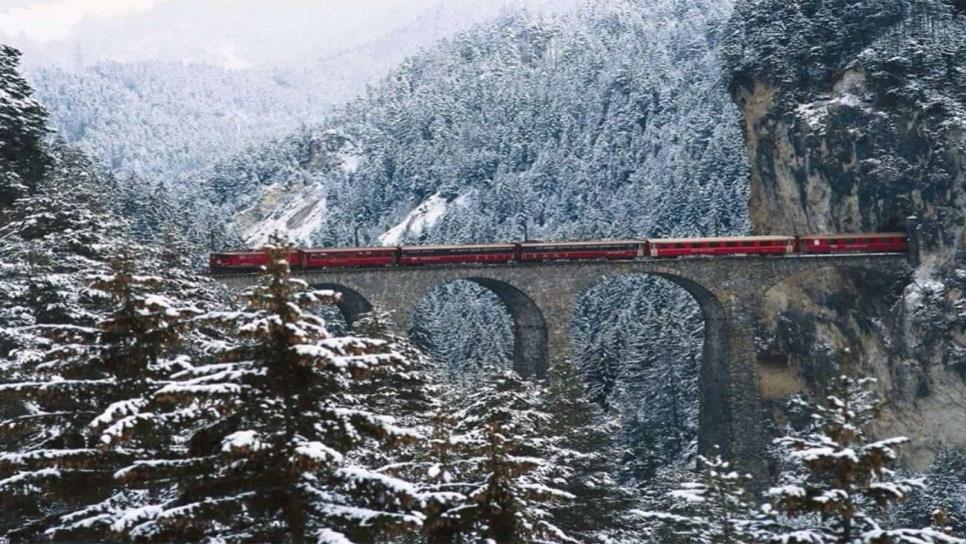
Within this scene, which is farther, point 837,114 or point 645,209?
point 645,209

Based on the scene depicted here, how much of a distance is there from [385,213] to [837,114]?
114 meters

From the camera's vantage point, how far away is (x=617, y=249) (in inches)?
2095

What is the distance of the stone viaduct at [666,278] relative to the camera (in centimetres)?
5144

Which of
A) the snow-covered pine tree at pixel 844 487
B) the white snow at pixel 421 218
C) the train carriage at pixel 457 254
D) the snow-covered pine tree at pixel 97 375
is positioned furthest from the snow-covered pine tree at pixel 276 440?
the white snow at pixel 421 218

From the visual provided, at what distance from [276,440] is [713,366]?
49.0 meters

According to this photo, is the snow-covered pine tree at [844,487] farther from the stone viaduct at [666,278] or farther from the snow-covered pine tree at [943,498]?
the stone viaduct at [666,278]

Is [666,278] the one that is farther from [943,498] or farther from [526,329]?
[943,498]

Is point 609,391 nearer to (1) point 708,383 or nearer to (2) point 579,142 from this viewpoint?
(1) point 708,383

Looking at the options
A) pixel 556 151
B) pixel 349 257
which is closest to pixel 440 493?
pixel 349 257

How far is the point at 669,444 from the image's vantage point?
6894cm

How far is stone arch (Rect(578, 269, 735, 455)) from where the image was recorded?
53.8 m

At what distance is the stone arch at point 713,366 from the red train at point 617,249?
57.8 inches

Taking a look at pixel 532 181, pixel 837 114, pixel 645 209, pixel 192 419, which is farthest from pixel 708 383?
pixel 532 181

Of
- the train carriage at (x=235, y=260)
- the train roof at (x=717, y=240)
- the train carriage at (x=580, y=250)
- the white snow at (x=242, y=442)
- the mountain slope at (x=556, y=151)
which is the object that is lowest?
the white snow at (x=242, y=442)
